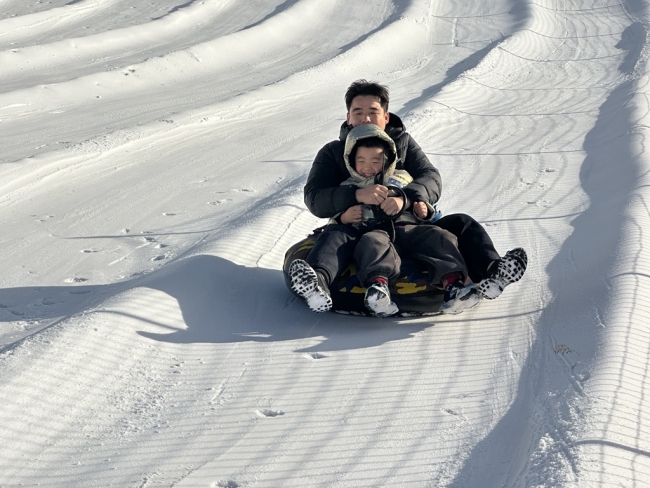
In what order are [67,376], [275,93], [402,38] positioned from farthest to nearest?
[402,38]
[275,93]
[67,376]

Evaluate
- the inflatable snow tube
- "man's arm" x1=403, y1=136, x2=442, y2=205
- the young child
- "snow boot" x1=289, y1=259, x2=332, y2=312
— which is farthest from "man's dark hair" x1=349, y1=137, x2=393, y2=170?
"snow boot" x1=289, y1=259, x2=332, y2=312

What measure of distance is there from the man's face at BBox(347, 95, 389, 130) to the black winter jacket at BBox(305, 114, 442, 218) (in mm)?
72

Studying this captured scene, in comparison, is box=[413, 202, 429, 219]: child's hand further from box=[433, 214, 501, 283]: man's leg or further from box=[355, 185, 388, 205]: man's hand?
box=[355, 185, 388, 205]: man's hand

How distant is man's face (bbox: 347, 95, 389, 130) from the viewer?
524 cm

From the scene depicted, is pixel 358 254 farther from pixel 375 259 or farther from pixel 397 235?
pixel 397 235

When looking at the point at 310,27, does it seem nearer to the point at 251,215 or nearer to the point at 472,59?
the point at 472,59

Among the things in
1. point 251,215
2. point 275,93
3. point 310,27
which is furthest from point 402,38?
point 251,215

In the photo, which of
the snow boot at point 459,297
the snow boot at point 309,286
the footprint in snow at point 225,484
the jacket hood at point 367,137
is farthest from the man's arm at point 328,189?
the footprint in snow at point 225,484

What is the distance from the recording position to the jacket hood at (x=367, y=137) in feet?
16.4

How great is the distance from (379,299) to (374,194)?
0.65 m

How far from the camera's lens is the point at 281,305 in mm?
5199

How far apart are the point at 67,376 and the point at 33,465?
73cm

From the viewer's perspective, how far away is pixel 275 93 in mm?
12750

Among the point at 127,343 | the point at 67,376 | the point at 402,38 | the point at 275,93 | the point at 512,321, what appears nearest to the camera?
the point at 67,376
